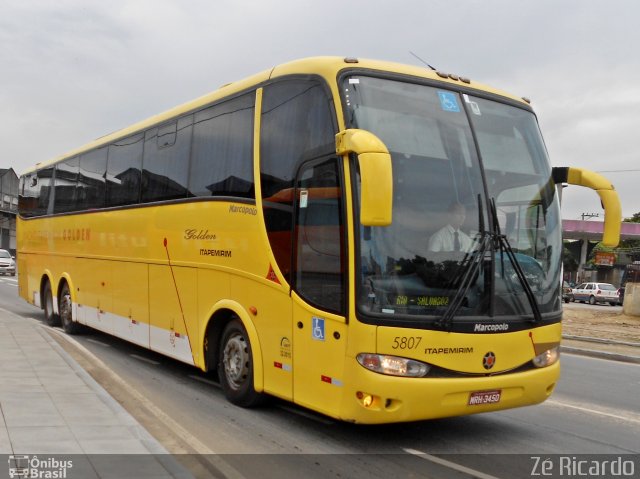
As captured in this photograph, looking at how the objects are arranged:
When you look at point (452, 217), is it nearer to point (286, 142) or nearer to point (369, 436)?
point (286, 142)

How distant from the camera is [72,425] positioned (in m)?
5.66

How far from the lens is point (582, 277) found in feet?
207

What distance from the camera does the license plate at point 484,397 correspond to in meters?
5.57

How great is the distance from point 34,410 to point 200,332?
2306mm

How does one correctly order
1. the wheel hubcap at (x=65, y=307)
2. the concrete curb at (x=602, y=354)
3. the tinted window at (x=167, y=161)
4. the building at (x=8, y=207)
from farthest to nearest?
the building at (x=8, y=207)
the wheel hubcap at (x=65, y=307)
the concrete curb at (x=602, y=354)
the tinted window at (x=167, y=161)

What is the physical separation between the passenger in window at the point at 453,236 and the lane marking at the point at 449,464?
73.8 inches

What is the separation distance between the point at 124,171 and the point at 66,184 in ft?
13.0

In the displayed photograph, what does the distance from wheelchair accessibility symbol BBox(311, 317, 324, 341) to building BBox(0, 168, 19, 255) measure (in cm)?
6035

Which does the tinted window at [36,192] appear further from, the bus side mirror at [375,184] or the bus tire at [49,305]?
the bus side mirror at [375,184]

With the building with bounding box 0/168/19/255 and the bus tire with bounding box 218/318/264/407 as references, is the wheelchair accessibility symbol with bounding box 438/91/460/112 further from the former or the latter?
the building with bounding box 0/168/19/255

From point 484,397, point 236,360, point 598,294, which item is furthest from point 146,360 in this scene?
point 598,294

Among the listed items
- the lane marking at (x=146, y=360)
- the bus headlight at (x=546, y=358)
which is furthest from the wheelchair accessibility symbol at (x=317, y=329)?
the lane marking at (x=146, y=360)

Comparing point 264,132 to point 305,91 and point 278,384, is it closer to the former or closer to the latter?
point 305,91

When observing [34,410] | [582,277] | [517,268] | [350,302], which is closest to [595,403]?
[517,268]
